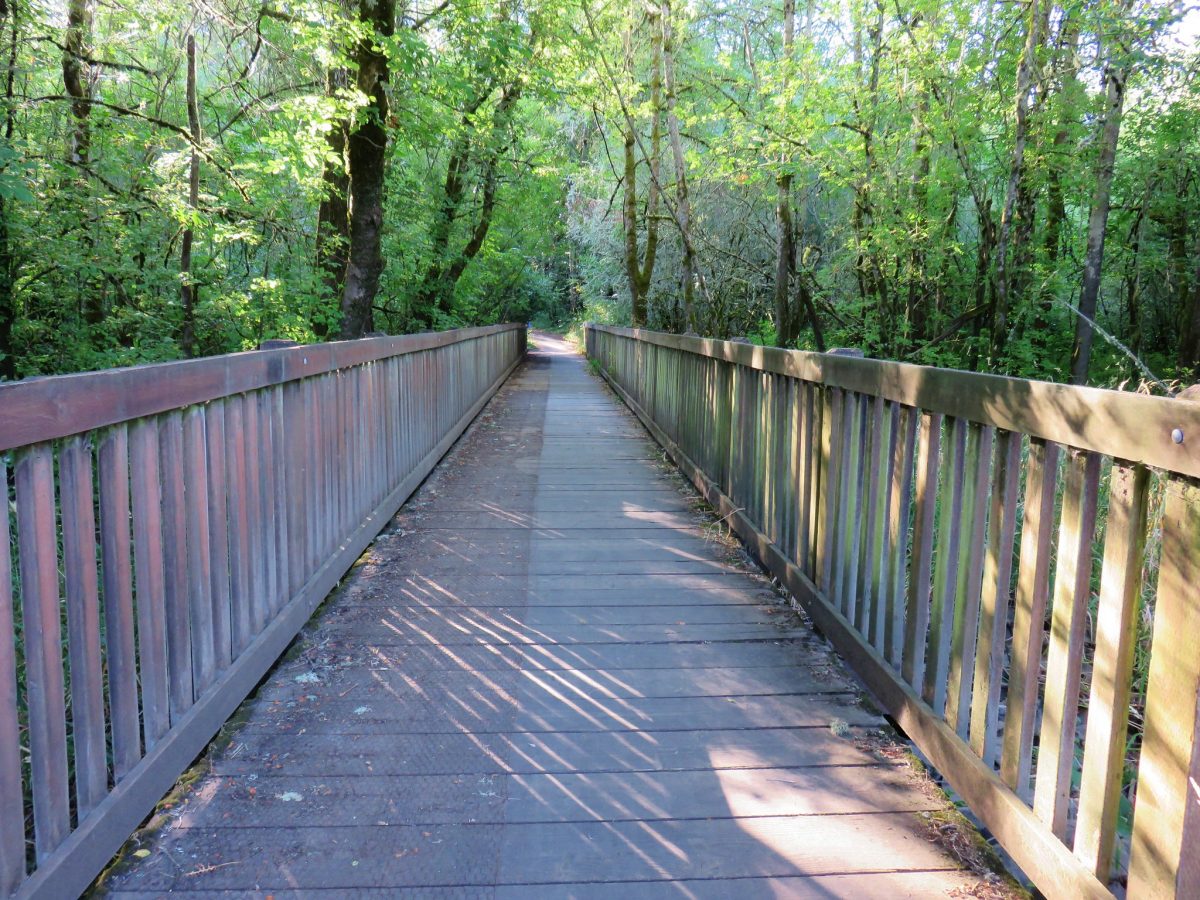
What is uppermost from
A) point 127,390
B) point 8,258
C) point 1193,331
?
point 8,258

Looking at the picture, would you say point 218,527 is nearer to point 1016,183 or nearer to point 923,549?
point 923,549

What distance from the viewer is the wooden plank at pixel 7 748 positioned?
66.3 inches

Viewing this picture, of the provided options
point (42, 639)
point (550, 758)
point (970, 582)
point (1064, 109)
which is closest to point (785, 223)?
point (1064, 109)

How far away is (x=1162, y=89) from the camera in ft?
32.3

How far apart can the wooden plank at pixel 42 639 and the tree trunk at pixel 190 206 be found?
7800 millimetres

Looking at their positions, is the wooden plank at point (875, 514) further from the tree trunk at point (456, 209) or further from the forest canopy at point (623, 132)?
the tree trunk at point (456, 209)

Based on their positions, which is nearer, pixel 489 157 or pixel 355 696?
pixel 355 696

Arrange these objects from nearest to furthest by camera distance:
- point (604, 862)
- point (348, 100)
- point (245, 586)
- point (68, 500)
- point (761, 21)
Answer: point (68, 500)
point (604, 862)
point (245, 586)
point (348, 100)
point (761, 21)

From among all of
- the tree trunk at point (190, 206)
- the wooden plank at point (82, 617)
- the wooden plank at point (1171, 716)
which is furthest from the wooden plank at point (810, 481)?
the tree trunk at point (190, 206)

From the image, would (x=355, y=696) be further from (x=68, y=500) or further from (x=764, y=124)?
(x=764, y=124)

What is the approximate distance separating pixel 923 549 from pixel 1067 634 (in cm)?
80

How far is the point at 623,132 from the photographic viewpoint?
1612cm

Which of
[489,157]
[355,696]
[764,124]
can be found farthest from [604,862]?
[489,157]

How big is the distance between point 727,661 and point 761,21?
13386mm
